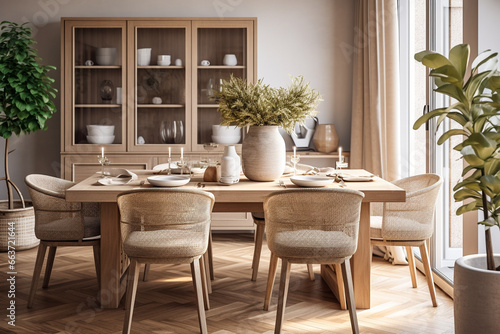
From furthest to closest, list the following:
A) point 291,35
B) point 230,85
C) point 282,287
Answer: point 291,35 < point 230,85 < point 282,287

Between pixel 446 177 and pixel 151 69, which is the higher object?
pixel 151 69

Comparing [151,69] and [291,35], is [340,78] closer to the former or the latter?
[291,35]

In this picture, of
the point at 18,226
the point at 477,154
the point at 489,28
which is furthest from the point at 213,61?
the point at 477,154

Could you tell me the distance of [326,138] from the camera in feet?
17.1

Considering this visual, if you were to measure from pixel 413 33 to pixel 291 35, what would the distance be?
4.52 ft

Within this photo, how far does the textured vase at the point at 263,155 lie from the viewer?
126 inches

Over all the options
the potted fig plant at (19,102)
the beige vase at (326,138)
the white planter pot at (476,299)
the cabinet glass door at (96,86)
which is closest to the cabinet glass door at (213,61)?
the cabinet glass door at (96,86)

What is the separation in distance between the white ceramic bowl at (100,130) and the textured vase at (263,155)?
228 centimetres

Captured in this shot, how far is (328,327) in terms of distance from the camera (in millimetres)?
2863

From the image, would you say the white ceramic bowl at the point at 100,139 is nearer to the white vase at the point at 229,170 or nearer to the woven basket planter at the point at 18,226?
the woven basket planter at the point at 18,226

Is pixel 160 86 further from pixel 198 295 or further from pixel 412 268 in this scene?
pixel 198 295

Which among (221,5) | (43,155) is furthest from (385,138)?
(43,155)

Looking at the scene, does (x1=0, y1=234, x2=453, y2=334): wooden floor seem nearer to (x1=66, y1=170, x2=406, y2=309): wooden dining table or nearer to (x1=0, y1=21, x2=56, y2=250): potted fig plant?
(x1=66, y1=170, x2=406, y2=309): wooden dining table

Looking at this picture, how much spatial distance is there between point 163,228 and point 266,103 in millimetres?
920
